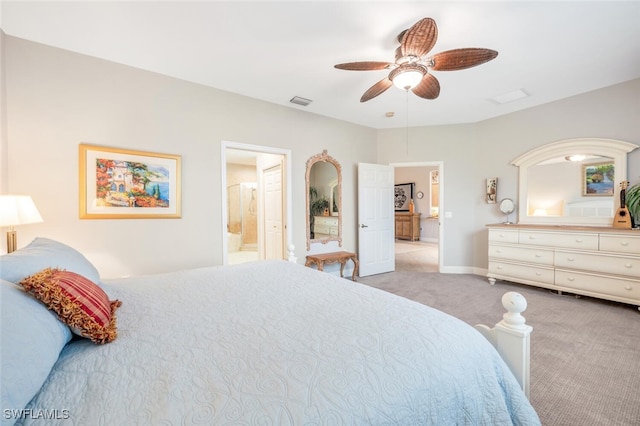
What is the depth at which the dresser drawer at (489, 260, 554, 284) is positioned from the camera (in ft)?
12.1

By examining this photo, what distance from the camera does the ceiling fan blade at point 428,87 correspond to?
256 cm

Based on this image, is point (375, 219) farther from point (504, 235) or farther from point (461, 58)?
point (461, 58)

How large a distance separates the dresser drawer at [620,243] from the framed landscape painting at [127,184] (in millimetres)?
4972

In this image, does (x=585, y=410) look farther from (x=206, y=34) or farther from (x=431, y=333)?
(x=206, y=34)

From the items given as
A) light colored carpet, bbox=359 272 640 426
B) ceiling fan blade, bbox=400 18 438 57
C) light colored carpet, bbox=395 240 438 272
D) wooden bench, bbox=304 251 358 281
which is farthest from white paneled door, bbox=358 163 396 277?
ceiling fan blade, bbox=400 18 438 57

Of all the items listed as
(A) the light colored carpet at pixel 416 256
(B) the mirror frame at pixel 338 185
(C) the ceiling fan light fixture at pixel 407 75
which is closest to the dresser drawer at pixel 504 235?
(A) the light colored carpet at pixel 416 256

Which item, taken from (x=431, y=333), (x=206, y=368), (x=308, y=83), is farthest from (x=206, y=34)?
(x=431, y=333)

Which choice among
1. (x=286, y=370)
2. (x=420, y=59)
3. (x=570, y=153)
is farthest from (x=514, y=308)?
(x=570, y=153)

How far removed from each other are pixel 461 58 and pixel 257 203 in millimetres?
3851

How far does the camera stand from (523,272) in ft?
12.9

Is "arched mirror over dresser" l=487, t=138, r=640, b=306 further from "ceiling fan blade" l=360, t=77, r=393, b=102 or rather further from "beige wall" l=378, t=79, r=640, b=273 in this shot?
"ceiling fan blade" l=360, t=77, r=393, b=102

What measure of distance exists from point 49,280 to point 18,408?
18.9 inches

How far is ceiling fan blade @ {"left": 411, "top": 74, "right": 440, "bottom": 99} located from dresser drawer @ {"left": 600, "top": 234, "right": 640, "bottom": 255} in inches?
105

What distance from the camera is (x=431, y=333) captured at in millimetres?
1073
